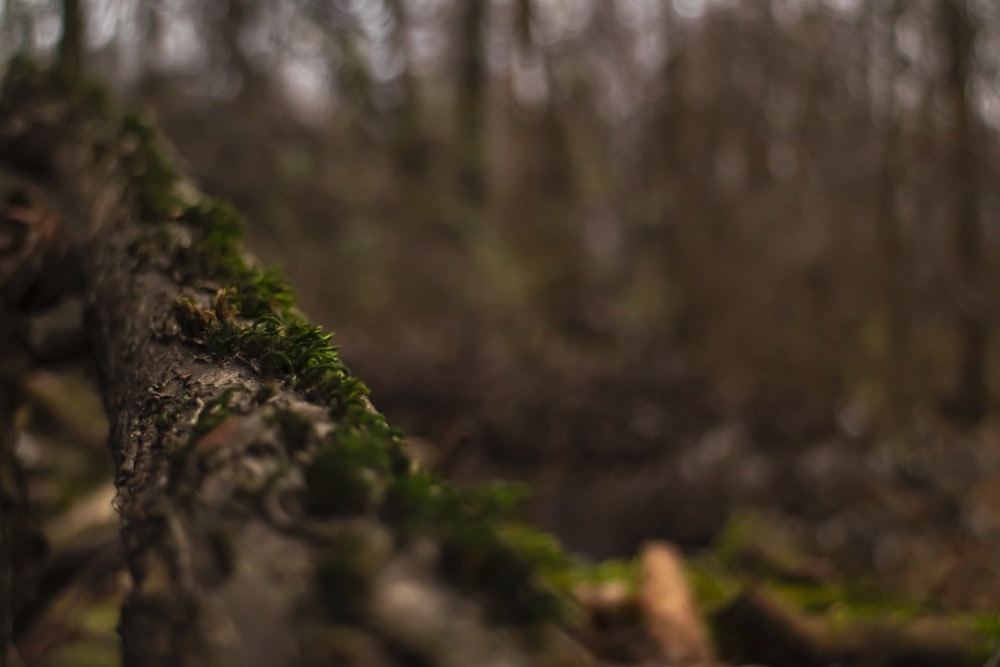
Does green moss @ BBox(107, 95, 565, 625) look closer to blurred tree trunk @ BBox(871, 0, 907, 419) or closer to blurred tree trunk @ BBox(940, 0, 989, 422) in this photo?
blurred tree trunk @ BBox(940, 0, 989, 422)

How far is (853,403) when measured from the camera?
40.6 ft

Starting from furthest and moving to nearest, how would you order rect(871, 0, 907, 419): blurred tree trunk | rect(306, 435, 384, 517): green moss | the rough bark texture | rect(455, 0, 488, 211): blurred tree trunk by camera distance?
rect(455, 0, 488, 211): blurred tree trunk < rect(871, 0, 907, 419): blurred tree trunk < rect(306, 435, 384, 517): green moss < the rough bark texture

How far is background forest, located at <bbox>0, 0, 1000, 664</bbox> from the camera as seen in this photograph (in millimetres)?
8633

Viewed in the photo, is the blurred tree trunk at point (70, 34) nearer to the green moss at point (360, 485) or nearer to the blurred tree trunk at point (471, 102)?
the green moss at point (360, 485)

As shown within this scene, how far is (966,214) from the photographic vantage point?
11180 millimetres

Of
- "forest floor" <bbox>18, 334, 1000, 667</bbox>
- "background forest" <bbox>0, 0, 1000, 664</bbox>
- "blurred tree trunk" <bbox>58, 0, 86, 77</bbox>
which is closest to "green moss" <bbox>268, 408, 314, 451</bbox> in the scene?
"forest floor" <bbox>18, 334, 1000, 667</bbox>

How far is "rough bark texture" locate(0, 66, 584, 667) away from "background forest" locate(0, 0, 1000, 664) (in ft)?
8.55

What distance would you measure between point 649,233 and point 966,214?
7.05 meters

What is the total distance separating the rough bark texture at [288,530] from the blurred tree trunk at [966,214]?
1091 cm

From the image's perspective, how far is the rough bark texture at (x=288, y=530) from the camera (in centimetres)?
103

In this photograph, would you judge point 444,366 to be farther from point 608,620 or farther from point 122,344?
point 122,344

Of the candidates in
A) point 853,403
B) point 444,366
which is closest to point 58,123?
point 444,366

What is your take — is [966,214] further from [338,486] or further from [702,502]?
[338,486]

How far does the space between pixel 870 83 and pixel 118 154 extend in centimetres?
1365
